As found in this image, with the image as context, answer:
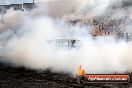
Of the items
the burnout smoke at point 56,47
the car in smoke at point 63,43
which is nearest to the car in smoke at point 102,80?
the burnout smoke at point 56,47

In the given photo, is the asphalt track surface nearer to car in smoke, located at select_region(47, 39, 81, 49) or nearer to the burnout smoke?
the burnout smoke

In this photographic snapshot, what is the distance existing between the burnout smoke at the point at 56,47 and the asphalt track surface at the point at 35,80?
1340 millimetres

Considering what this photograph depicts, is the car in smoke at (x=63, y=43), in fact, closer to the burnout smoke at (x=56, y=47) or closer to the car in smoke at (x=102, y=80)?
the burnout smoke at (x=56, y=47)

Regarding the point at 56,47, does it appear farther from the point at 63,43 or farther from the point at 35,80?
the point at 35,80

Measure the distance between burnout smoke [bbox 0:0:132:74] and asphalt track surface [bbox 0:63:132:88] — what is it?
4.40 feet

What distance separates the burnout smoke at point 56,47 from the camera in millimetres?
20781

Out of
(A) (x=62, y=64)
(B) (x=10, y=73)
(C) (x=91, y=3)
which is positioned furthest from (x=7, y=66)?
(C) (x=91, y=3)

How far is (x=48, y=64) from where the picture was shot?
22.0 m

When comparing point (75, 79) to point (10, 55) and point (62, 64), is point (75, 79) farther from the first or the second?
point (10, 55)

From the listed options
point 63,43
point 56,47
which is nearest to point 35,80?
point 56,47

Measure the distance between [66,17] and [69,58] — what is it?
544cm

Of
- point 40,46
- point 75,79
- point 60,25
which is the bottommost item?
point 75,79

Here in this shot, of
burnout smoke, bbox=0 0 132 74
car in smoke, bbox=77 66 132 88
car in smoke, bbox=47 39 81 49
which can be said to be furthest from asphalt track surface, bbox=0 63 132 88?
car in smoke, bbox=47 39 81 49

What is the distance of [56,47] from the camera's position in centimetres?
2706
